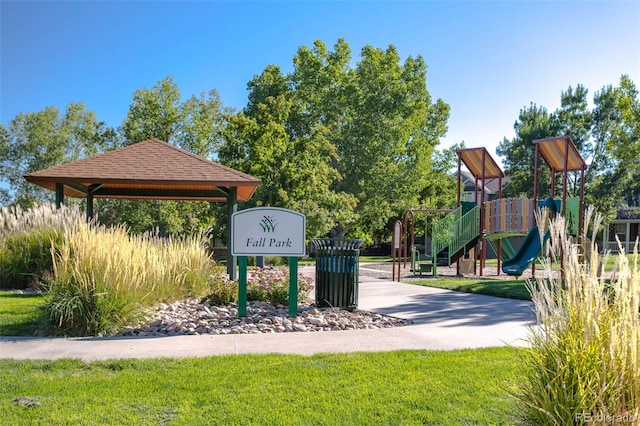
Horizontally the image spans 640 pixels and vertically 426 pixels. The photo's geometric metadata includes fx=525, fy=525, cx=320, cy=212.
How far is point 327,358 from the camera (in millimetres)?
5062

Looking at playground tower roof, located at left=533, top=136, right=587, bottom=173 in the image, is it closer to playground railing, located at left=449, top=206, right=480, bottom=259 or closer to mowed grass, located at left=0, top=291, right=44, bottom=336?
playground railing, located at left=449, top=206, right=480, bottom=259

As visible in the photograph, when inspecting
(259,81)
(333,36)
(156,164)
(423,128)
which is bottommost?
(156,164)

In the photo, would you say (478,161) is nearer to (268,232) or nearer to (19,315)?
(268,232)

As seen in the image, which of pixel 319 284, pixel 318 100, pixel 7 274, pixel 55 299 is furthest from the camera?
pixel 318 100

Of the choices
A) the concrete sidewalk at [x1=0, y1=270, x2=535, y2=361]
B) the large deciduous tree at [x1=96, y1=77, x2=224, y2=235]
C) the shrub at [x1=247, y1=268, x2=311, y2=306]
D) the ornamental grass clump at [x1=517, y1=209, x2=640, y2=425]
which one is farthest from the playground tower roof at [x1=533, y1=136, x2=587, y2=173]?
the large deciduous tree at [x1=96, y1=77, x2=224, y2=235]

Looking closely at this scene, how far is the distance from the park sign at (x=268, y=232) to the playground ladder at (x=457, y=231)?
34.3ft

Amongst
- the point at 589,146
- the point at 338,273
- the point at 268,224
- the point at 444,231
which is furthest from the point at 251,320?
the point at 589,146

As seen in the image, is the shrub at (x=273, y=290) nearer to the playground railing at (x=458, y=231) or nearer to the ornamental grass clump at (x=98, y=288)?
the ornamental grass clump at (x=98, y=288)

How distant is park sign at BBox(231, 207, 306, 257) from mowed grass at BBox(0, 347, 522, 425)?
267 cm

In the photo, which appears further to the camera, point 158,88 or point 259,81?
point 259,81

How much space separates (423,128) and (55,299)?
29035mm

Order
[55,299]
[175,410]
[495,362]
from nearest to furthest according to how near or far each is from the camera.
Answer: [175,410] < [495,362] < [55,299]

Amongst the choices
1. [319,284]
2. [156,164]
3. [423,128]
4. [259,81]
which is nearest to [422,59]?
[423,128]

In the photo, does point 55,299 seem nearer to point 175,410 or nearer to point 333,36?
point 175,410
